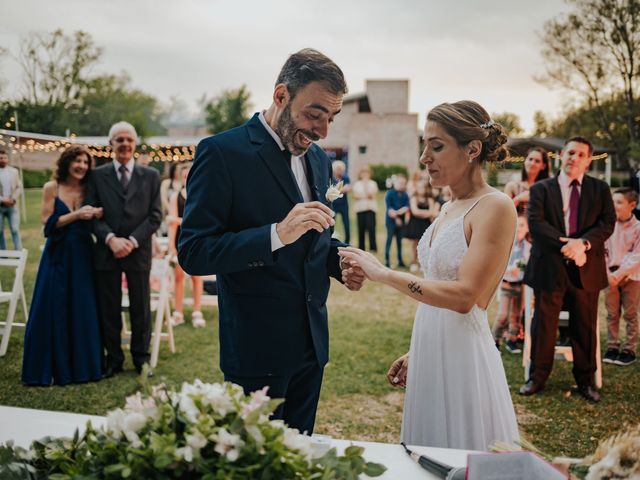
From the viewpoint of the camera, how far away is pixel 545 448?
4.06m

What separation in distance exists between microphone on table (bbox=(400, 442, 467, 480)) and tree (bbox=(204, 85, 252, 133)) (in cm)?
5287

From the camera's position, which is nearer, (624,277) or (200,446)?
(200,446)

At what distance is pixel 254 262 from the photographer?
2025mm

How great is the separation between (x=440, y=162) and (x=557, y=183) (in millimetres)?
3017

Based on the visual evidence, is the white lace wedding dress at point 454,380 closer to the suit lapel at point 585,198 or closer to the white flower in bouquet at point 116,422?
the white flower in bouquet at point 116,422

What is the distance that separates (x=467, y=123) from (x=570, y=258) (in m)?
2.98

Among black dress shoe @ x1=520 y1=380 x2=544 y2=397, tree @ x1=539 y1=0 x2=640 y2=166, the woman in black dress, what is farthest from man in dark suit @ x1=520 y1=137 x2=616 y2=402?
tree @ x1=539 y1=0 x2=640 y2=166

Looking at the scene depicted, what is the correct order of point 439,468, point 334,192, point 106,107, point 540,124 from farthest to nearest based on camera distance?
point 540,124 → point 106,107 → point 334,192 → point 439,468

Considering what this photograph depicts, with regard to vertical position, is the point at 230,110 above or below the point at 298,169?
above

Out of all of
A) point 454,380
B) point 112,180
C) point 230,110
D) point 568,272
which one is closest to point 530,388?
point 568,272

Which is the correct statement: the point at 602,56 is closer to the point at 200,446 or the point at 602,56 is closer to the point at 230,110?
the point at 200,446

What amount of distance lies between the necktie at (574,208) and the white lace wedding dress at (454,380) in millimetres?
2950

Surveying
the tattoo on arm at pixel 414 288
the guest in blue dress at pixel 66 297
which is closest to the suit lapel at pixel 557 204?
the tattoo on arm at pixel 414 288

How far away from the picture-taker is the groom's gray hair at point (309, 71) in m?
2.13
